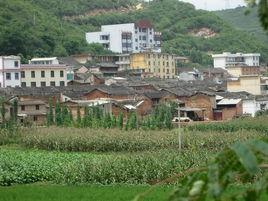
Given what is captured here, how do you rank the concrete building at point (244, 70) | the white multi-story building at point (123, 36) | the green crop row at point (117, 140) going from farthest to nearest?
1. the white multi-story building at point (123, 36)
2. the concrete building at point (244, 70)
3. the green crop row at point (117, 140)

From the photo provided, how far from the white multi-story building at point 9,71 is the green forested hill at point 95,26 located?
23.5ft

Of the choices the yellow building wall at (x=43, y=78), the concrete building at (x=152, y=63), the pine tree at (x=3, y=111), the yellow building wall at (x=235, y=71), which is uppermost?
the concrete building at (x=152, y=63)

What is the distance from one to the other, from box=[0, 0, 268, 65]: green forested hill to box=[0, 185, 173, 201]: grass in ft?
132

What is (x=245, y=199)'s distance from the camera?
1391mm

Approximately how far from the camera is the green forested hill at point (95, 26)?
189 feet

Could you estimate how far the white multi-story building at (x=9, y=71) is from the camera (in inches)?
1783

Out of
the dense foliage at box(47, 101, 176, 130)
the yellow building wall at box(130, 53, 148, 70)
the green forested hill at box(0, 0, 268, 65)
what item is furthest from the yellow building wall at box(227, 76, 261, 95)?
the green forested hill at box(0, 0, 268, 65)

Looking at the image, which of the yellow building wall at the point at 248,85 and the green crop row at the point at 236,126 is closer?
the green crop row at the point at 236,126

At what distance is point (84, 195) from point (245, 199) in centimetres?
1267

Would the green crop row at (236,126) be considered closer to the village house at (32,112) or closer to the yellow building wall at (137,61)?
the village house at (32,112)

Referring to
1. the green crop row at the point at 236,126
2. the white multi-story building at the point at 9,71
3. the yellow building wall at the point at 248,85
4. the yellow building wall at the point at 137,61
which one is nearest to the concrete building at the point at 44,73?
the white multi-story building at the point at 9,71

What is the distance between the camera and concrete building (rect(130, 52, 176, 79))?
6406 centimetres

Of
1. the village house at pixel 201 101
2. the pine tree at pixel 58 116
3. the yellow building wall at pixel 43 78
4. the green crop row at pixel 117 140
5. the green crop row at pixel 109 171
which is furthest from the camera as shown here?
the yellow building wall at pixel 43 78

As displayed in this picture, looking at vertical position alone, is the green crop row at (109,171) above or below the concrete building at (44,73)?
below
